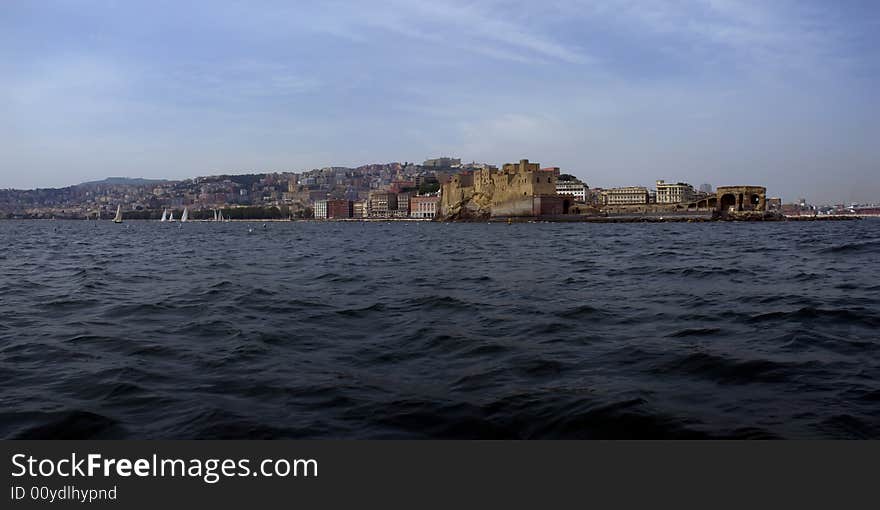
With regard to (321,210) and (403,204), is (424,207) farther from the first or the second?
(321,210)

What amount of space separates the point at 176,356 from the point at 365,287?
5034mm

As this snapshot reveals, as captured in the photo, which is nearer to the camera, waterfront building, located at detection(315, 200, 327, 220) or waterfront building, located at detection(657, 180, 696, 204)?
waterfront building, located at detection(657, 180, 696, 204)

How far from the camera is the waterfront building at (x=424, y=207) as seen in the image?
122438 mm

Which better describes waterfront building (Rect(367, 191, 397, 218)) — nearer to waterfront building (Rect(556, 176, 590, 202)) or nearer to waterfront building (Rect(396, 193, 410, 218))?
waterfront building (Rect(396, 193, 410, 218))

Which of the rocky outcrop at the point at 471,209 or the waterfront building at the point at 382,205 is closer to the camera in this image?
the rocky outcrop at the point at 471,209

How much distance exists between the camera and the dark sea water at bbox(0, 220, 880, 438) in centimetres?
344

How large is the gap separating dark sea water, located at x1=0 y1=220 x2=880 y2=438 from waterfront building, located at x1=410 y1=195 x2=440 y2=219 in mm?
112404

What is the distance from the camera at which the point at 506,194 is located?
85.8m

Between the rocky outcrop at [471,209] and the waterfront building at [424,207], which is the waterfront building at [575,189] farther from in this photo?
the rocky outcrop at [471,209]

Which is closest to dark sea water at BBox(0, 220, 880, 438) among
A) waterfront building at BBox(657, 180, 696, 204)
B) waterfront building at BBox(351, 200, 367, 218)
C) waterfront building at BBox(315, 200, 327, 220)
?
waterfront building at BBox(657, 180, 696, 204)

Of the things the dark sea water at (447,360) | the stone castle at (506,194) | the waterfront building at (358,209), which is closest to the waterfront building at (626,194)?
the stone castle at (506,194)

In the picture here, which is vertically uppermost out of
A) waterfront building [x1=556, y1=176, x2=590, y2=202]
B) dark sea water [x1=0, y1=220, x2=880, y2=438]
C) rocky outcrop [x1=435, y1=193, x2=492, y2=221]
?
waterfront building [x1=556, y1=176, x2=590, y2=202]

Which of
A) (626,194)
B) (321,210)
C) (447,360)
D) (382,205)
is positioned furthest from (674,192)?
(447,360)

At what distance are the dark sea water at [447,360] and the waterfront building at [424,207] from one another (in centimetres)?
11240
